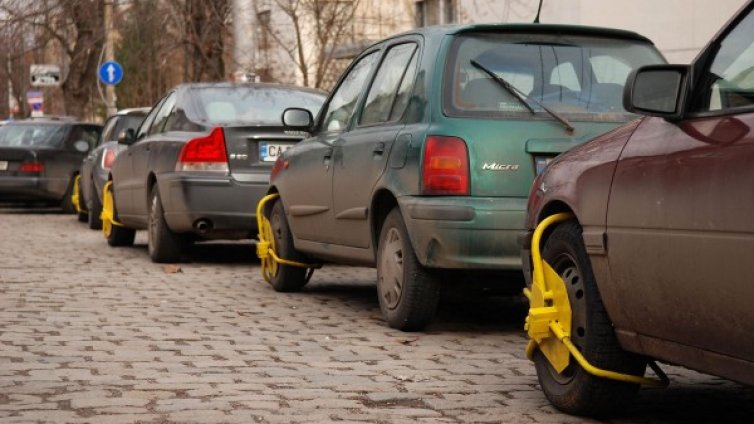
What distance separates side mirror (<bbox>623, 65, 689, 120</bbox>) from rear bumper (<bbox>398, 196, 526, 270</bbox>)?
2828 millimetres

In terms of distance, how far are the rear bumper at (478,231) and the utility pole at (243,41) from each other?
18.3 m

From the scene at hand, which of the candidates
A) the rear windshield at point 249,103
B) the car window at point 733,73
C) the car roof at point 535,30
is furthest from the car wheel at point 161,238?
the car window at point 733,73

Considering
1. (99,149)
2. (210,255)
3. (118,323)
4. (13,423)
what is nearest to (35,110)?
(99,149)

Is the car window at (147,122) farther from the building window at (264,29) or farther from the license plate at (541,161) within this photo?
the building window at (264,29)

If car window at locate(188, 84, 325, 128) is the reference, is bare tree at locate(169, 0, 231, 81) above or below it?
above

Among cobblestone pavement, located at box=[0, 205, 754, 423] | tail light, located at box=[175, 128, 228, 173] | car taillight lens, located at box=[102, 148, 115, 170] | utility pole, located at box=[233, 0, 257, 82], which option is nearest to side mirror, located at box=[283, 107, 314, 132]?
cobblestone pavement, located at box=[0, 205, 754, 423]

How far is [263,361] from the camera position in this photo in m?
7.68

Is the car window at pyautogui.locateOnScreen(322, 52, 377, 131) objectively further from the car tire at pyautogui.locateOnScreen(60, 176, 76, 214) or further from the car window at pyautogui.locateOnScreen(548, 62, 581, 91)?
Result: the car tire at pyautogui.locateOnScreen(60, 176, 76, 214)

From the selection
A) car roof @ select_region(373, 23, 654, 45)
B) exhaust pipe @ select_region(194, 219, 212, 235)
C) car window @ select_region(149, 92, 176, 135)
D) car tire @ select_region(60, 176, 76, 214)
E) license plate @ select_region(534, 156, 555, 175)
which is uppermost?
car roof @ select_region(373, 23, 654, 45)

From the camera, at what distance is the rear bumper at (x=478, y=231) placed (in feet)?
26.9

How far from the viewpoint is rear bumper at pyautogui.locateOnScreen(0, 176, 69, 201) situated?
2622 centimetres

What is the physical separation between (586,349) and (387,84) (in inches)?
A: 154

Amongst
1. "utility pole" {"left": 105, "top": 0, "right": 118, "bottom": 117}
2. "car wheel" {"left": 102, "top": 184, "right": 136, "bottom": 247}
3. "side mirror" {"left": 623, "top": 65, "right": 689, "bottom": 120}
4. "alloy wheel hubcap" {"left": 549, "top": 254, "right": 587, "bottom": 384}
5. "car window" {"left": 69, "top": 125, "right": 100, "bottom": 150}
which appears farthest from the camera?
"utility pole" {"left": 105, "top": 0, "right": 118, "bottom": 117}

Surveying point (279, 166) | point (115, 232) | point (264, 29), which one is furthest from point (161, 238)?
point (264, 29)
